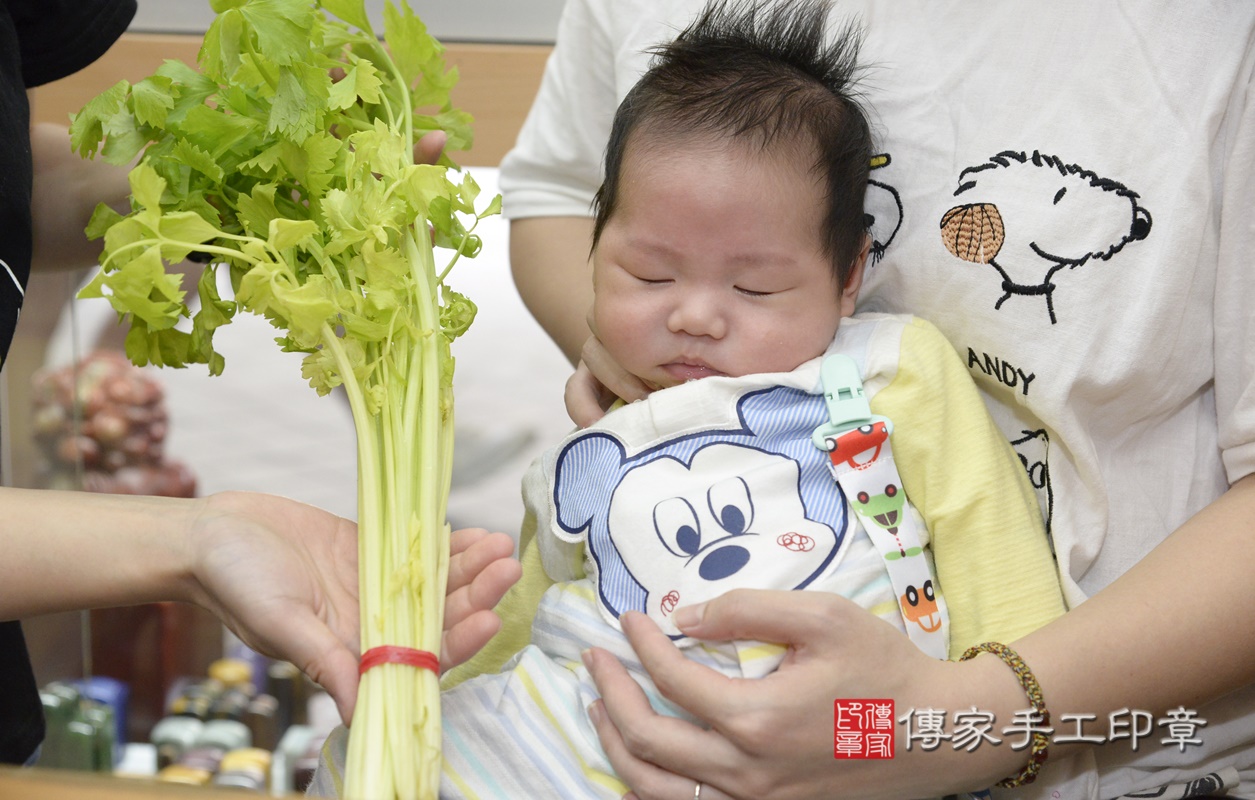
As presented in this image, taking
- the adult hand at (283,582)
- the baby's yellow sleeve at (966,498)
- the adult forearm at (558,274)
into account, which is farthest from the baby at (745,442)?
the adult forearm at (558,274)

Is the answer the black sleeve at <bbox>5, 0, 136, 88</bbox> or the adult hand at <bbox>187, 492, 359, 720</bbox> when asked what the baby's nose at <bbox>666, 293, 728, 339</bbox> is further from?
the black sleeve at <bbox>5, 0, 136, 88</bbox>

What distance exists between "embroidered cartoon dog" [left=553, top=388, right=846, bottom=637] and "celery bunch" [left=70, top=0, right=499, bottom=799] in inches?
6.3

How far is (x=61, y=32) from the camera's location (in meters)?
1.22

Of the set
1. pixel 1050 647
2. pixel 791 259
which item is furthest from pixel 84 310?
pixel 1050 647

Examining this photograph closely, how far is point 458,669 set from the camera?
1.09 metres

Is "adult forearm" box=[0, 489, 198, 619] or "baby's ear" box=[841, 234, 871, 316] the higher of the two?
"baby's ear" box=[841, 234, 871, 316]

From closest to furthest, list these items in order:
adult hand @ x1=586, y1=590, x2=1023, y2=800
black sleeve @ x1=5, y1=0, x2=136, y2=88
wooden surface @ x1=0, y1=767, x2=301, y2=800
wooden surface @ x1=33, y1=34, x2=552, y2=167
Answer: wooden surface @ x1=0, y1=767, x2=301, y2=800 < adult hand @ x1=586, y1=590, x2=1023, y2=800 < black sleeve @ x1=5, y1=0, x2=136, y2=88 < wooden surface @ x1=33, y1=34, x2=552, y2=167

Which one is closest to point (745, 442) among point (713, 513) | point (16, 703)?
point (713, 513)

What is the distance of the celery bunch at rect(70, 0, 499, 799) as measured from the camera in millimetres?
797

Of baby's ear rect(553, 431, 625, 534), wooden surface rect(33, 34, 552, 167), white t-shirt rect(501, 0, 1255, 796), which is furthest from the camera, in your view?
wooden surface rect(33, 34, 552, 167)

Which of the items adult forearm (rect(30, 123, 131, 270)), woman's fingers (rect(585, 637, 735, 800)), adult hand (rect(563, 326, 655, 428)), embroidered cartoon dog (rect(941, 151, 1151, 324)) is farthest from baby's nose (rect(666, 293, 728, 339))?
adult forearm (rect(30, 123, 131, 270))

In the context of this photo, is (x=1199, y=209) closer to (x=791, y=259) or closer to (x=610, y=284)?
(x=791, y=259)

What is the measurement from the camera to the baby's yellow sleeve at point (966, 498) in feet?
3.01

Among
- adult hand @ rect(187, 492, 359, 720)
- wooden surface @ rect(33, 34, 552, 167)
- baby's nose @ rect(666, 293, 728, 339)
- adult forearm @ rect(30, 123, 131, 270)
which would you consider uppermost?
wooden surface @ rect(33, 34, 552, 167)
